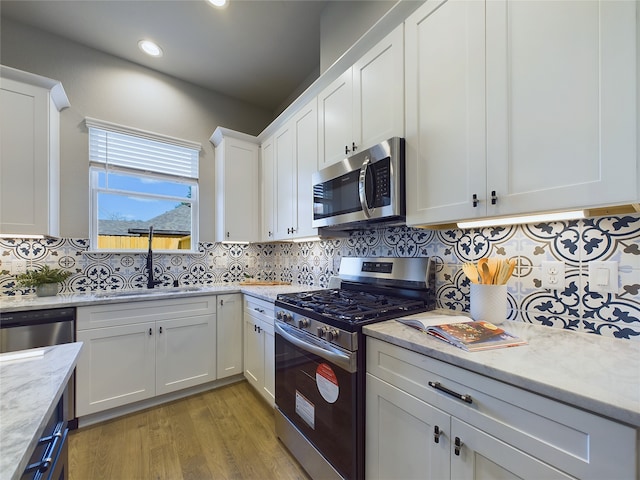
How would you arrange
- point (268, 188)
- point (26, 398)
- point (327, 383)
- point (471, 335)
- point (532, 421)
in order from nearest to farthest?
point (26, 398), point (532, 421), point (471, 335), point (327, 383), point (268, 188)

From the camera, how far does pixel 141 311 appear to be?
2197 millimetres

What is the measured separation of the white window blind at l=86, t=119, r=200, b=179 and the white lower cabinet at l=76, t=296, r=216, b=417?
1.45 metres

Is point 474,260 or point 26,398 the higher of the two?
point 474,260

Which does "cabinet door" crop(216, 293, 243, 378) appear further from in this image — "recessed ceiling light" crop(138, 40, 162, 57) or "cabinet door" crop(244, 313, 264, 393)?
"recessed ceiling light" crop(138, 40, 162, 57)

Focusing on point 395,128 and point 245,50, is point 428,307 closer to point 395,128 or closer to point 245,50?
point 395,128

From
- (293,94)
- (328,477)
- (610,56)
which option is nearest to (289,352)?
(328,477)

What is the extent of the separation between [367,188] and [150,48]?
2.61 m

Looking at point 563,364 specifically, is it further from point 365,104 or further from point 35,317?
point 35,317

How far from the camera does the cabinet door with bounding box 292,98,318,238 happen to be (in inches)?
85.4

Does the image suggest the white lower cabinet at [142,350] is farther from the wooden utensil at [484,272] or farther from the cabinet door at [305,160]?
the wooden utensil at [484,272]

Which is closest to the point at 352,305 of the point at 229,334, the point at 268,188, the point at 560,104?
the point at 560,104

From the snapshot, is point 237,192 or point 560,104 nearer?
point 560,104

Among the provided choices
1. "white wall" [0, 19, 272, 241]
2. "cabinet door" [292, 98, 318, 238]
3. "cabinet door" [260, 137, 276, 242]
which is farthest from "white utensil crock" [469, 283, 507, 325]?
"white wall" [0, 19, 272, 241]

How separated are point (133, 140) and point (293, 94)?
72.3 inches
